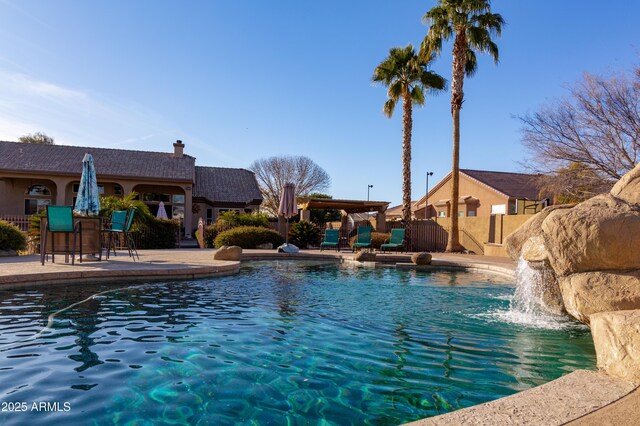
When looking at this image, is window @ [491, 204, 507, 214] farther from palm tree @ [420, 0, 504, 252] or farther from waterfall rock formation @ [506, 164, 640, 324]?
waterfall rock formation @ [506, 164, 640, 324]

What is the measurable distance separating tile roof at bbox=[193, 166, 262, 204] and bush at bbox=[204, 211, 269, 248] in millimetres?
7786

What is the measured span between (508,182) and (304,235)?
1910cm

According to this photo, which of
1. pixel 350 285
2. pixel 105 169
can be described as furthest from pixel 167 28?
pixel 105 169

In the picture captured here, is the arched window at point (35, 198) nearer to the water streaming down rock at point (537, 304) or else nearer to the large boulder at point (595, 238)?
the water streaming down rock at point (537, 304)

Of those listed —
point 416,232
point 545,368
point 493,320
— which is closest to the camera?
point 545,368

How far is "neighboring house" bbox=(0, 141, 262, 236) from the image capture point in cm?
2527

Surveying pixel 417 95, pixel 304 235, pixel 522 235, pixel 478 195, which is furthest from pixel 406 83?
pixel 522 235

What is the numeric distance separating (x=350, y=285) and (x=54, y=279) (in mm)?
5531

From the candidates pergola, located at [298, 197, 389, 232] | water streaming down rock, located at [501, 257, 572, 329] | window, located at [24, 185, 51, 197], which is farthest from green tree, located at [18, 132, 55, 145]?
water streaming down rock, located at [501, 257, 572, 329]

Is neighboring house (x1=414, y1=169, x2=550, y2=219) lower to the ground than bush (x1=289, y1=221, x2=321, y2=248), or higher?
higher

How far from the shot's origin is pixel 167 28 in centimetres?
1251

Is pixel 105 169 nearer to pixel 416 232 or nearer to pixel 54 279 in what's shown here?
pixel 416 232

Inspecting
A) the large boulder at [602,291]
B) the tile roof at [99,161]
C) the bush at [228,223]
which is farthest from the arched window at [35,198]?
the large boulder at [602,291]

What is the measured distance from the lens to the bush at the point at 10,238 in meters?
12.0
